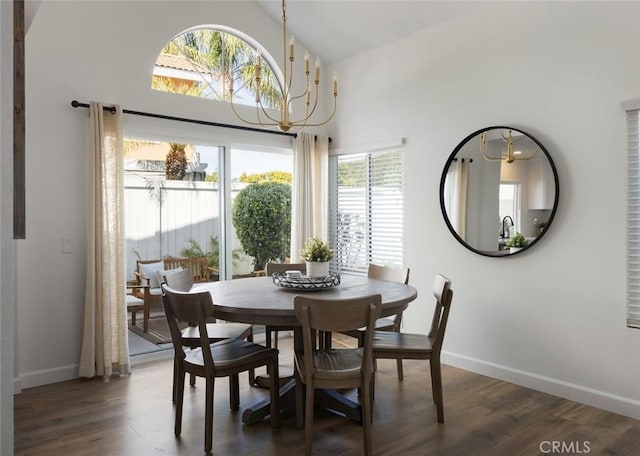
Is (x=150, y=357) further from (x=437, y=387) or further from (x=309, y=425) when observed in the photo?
(x=437, y=387)

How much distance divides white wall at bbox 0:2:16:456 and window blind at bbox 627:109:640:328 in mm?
3372

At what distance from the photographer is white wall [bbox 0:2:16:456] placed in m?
0.94

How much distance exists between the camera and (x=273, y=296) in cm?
289

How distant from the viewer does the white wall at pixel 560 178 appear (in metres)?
3.10

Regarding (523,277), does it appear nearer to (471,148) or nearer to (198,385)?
(471,148)

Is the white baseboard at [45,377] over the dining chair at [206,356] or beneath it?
beneath

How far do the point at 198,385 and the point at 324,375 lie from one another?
1.52 metres

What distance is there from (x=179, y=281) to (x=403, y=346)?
1.65 m

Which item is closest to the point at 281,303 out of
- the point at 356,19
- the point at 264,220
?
the point at 264,220

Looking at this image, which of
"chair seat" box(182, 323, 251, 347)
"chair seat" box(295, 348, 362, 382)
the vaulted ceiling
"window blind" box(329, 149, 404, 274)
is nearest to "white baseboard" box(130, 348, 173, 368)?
"chair seat" box(182, 323, 251, 347)

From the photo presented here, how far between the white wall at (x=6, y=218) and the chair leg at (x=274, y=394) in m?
1.89

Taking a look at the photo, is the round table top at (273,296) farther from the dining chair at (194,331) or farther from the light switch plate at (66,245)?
the light switch plate at (66,245)

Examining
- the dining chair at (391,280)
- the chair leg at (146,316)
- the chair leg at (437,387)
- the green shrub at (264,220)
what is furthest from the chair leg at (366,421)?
the green shrub at (264,220)

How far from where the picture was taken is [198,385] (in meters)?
3.56
